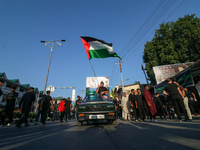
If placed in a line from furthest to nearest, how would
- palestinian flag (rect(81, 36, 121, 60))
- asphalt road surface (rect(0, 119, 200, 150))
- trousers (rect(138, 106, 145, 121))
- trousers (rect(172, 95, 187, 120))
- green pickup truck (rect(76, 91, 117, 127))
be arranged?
palestinian flag (rect(81, 36, 121, 60)) → trousers (rect(138, 106, 145, 121)) → trousers (rect(172, 95, 187, 120)) → green pickup truck (rect(76, 91, 117, 127)) → asphalt road surface (rect(0, 119, 200, 150))

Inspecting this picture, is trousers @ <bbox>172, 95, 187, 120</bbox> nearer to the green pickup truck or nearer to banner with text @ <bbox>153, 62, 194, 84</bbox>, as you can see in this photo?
the green pickup truck

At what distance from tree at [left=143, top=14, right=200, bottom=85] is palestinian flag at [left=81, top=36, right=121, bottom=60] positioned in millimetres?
14217

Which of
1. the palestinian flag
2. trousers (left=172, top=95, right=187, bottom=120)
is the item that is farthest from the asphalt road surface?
the palestinian flag

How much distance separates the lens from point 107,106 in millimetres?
5289

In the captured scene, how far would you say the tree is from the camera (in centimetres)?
1955

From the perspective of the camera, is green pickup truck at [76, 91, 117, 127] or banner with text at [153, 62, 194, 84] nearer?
green pickup truck at [76, 91, 117, 127]

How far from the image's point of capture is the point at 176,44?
20688 millimetres

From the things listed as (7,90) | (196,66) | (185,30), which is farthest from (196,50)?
(7,90)

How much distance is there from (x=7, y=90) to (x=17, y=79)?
5.60m

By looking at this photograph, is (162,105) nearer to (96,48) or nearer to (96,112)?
(96,112)

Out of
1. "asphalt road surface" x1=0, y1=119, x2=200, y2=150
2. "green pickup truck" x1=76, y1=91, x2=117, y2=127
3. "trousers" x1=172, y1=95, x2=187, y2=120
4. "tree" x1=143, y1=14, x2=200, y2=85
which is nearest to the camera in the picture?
"asphalt road surface" x1=0, y1=119, x2=200, y2=150

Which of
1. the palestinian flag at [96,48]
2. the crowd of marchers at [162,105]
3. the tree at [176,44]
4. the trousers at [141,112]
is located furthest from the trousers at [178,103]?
the tree at [176,44]

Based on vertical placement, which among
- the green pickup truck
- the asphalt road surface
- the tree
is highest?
the tree

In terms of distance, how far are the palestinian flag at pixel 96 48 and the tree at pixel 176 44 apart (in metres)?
14.2
